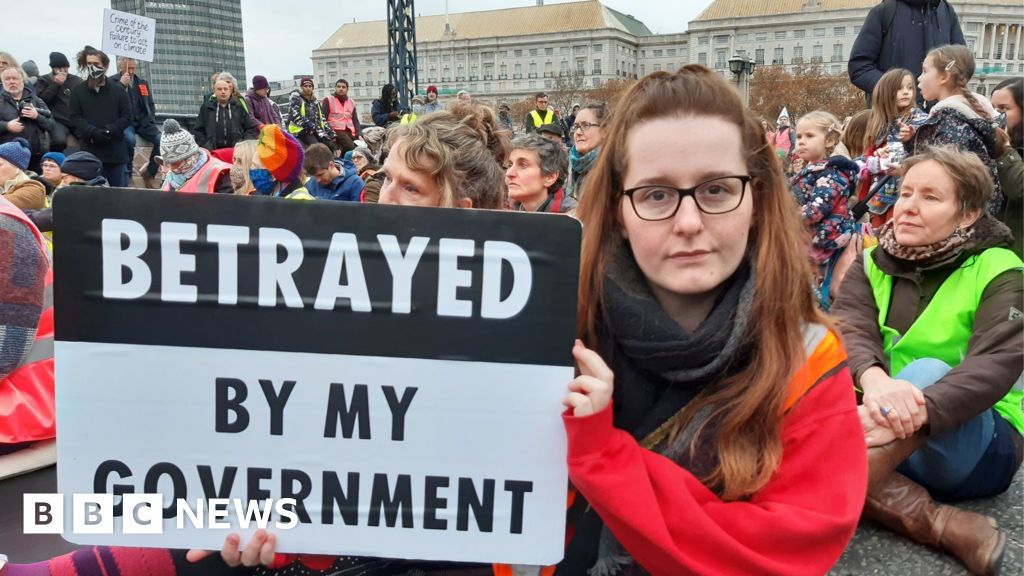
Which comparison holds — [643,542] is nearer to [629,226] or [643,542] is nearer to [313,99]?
[629,226]

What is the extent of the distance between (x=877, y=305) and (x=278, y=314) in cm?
223

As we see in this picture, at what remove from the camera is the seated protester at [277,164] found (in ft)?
18.1

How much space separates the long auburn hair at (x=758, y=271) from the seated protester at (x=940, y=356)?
0.87m

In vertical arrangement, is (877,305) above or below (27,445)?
above

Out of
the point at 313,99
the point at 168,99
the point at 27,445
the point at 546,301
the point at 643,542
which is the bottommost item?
the point at 27,445

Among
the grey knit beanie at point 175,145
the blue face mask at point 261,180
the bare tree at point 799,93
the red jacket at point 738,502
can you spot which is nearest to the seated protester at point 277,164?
the blue face mask at point 261,180

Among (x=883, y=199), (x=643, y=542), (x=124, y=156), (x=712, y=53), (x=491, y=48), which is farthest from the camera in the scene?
(x=491, y=48)

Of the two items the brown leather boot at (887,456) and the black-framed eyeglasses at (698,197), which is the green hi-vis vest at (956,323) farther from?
the black-framed eyeglasses at (698,197)

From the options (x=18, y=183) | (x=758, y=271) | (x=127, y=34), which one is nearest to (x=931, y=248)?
(x=758, y=271)

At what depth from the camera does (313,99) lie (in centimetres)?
1121

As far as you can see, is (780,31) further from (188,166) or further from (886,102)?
(188,166)

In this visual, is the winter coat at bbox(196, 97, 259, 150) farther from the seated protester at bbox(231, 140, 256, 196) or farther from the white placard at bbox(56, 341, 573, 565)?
the white placard at bbox(56, 341, 573, 565)

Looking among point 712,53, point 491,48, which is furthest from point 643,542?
point 491,48

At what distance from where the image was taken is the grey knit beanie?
19.4 ft
